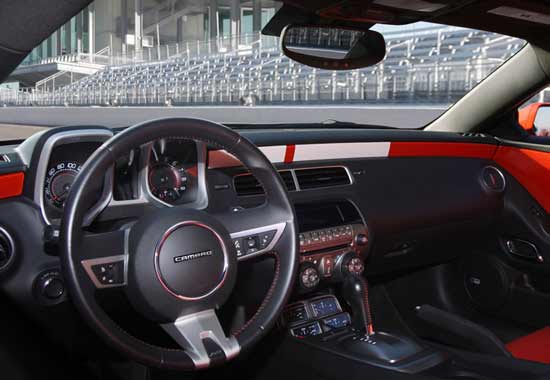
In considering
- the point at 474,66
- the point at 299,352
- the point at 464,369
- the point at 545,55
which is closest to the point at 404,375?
the point at 464,369

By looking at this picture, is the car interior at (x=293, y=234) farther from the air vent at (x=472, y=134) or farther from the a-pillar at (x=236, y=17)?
the a-pillar at (x=236, y=17)

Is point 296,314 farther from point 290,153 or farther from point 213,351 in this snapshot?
point 213,351

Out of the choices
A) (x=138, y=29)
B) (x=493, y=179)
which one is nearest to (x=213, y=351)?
(x=493, y=179)

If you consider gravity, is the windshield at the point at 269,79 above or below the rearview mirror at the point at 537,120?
above

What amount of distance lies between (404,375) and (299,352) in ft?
1.49

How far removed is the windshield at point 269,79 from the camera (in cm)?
891

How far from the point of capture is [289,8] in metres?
2.53

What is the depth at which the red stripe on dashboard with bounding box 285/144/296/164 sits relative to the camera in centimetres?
281

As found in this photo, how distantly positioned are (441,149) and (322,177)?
0.85 metres

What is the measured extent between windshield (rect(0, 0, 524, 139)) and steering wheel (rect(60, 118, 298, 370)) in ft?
1.64

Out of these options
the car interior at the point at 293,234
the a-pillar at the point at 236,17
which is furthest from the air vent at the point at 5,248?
the a-pillar at the point at 236,17

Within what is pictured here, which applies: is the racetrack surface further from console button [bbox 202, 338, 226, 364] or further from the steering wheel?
console button [bbox 202, 338, 226, 364]

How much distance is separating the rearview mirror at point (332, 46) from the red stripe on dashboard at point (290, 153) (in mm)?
347

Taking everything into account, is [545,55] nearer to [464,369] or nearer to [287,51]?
[287,51]
